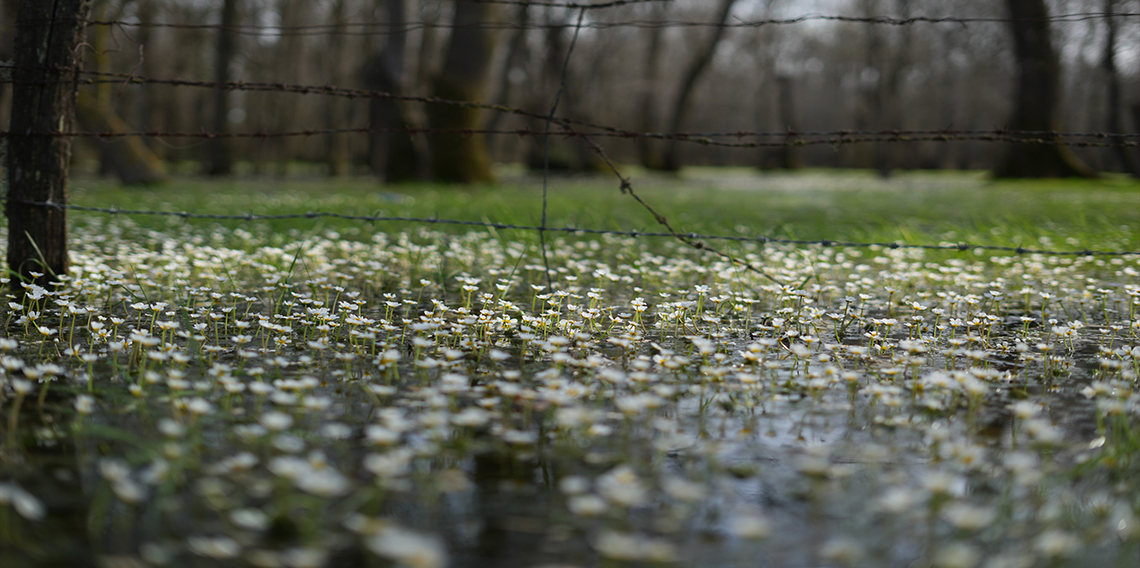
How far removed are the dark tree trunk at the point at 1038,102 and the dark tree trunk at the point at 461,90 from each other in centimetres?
1223

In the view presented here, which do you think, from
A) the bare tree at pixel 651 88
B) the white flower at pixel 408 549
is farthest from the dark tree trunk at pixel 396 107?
the white flower at pixel 408 549

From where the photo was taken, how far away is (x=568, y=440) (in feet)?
7.91

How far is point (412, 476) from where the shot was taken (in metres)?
2.10

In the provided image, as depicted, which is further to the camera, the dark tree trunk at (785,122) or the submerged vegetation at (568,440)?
the dark tree trunk at (785,122)

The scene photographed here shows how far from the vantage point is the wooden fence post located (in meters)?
4.20

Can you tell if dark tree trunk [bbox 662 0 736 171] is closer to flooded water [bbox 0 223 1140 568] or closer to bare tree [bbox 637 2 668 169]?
bare tree [bbox 637 2 668 169]

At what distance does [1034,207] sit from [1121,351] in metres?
8.87

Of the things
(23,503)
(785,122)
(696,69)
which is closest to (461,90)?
(696,69)

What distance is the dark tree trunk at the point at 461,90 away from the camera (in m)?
16.6

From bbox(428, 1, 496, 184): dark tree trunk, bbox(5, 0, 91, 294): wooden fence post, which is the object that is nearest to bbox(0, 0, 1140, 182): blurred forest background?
bbox(428, 1, 496, 184): dark tree trunk

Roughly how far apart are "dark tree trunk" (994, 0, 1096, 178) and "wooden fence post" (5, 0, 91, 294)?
19753 mm

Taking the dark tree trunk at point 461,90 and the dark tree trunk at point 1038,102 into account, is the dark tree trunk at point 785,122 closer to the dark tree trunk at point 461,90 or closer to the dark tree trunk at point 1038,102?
the dark tree trunk at point 1038,102

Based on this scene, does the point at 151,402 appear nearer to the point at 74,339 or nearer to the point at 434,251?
the point at 74,339

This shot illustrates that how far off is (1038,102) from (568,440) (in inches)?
829
